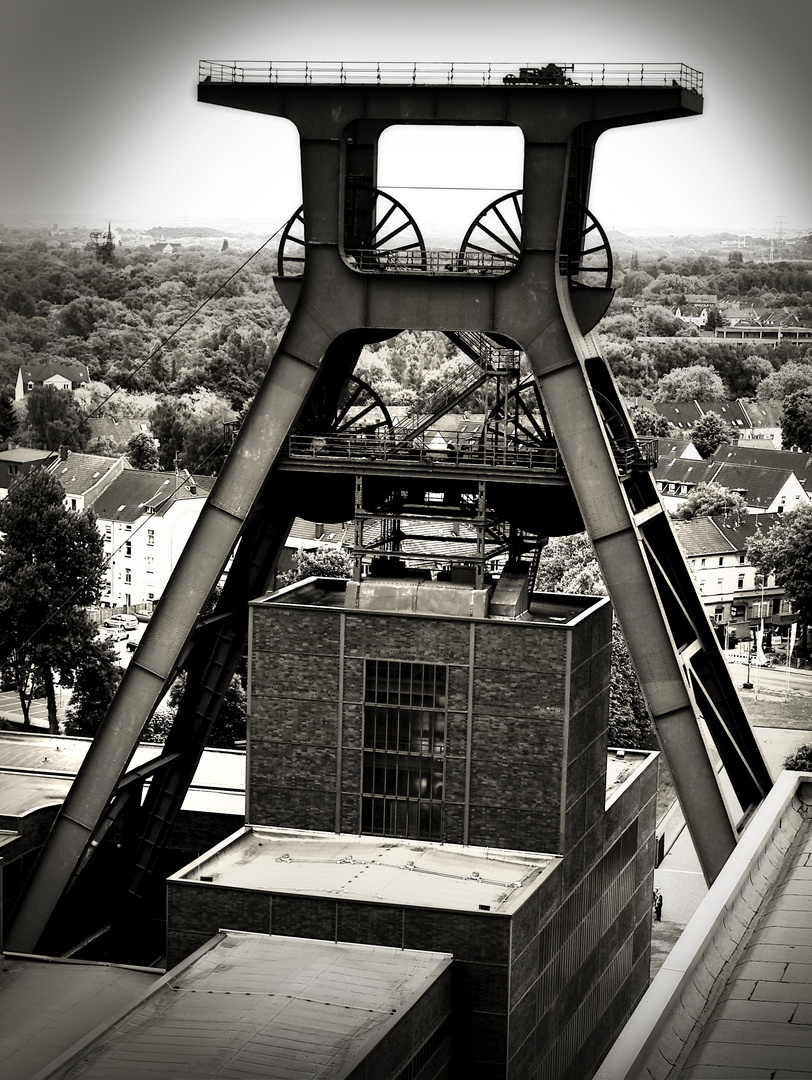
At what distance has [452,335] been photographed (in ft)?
91.2

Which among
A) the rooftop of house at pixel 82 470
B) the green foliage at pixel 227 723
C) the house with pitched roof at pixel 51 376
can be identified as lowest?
the green foliage at pixel 227 723

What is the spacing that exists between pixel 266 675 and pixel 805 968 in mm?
15591

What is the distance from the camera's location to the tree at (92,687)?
52.2 m

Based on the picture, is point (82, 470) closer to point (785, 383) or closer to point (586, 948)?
point (586, 948)

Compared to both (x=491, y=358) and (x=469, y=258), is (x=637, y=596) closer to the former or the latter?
(x=491, y=358)

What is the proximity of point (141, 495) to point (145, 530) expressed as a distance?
10.7ft

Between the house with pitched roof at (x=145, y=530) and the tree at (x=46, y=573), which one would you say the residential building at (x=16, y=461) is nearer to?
the house with pitched roof at (x=145, y=530)

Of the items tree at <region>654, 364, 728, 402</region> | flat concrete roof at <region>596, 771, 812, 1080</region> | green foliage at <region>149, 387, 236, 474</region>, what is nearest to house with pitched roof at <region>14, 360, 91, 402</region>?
green foliage at <region>149, 387, 236, 474</region>

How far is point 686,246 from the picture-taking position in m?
151

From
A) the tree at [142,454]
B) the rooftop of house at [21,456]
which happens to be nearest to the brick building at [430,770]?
the rooftop of house at [21,456]

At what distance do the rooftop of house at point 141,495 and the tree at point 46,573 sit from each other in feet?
65.7

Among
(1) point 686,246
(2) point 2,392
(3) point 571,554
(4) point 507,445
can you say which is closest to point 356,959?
(4) point 507,445

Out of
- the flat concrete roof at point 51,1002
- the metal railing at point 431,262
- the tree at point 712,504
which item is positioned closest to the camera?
the flat concrete roof at point 51,1002

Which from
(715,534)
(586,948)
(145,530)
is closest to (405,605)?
(586,948)
